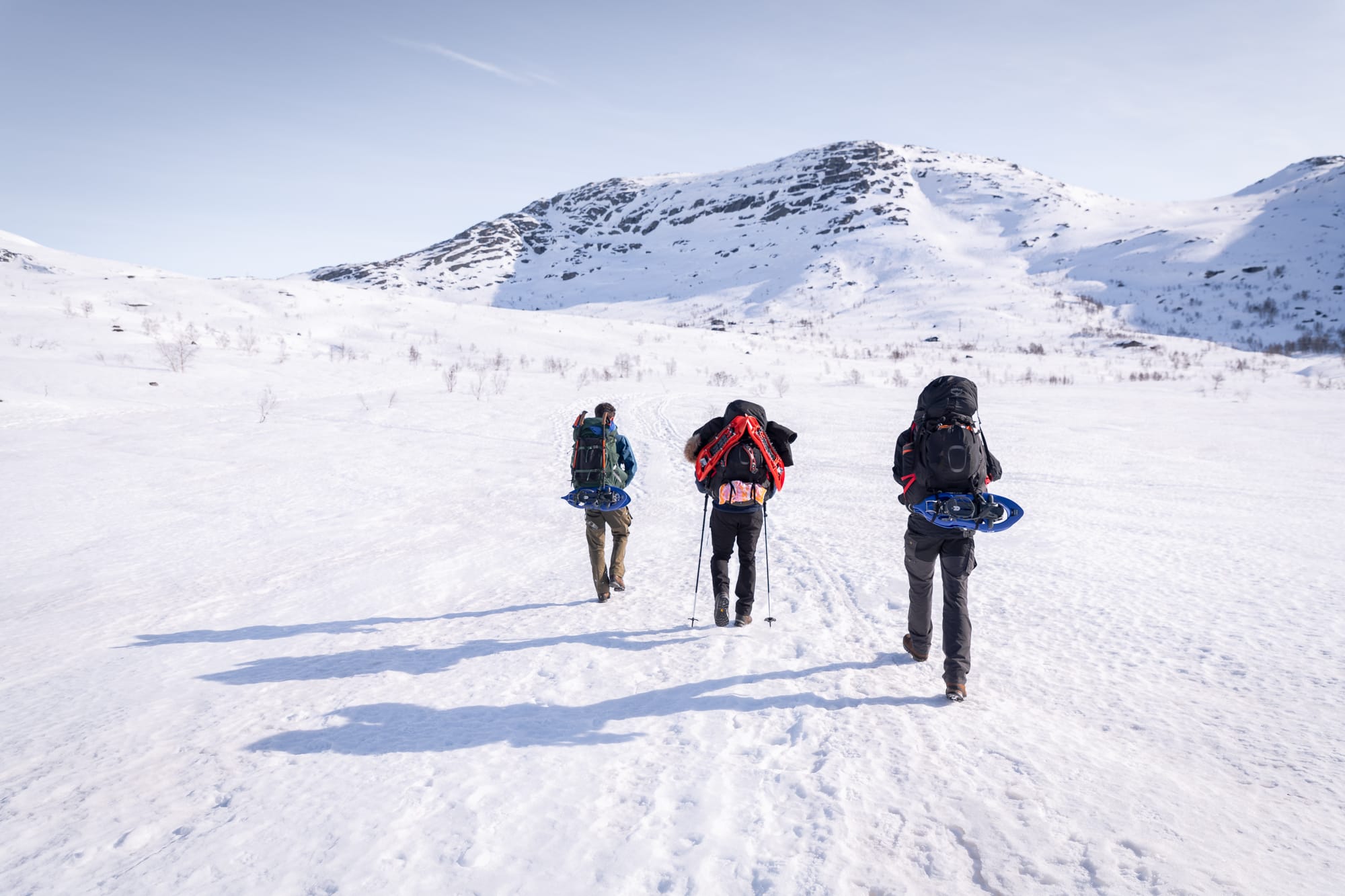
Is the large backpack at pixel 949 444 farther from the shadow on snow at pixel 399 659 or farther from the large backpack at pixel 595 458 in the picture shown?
the large backpack at pixel 595 458

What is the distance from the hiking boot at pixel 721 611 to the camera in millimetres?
4797

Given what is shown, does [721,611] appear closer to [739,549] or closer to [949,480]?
[739,549]

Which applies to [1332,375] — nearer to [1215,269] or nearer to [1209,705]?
[1209,705]

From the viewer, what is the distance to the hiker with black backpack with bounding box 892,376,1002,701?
368cm

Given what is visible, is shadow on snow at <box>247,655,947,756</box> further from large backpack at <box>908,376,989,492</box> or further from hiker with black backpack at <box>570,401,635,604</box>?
hiker with black backpack at <box>570,401,635,604</box>

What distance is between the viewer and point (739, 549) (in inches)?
190

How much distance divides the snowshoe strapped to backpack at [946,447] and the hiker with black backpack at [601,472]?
229 cm

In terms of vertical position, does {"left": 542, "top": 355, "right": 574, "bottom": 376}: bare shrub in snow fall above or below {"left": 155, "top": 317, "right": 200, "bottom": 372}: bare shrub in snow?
below

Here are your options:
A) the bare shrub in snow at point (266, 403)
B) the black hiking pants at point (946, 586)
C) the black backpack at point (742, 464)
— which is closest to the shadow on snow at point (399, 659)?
the black backpack at point (742, 464)

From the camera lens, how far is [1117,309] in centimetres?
4619

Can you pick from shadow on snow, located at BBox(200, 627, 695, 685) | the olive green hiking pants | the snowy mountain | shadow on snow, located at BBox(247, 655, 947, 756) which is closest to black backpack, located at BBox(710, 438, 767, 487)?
the olive green hiking pants

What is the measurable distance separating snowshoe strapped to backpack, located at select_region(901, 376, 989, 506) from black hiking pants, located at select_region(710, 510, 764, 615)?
50.9 inches

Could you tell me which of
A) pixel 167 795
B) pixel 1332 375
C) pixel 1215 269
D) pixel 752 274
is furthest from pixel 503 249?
pixel 167 795

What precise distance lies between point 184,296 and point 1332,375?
4462 cm
